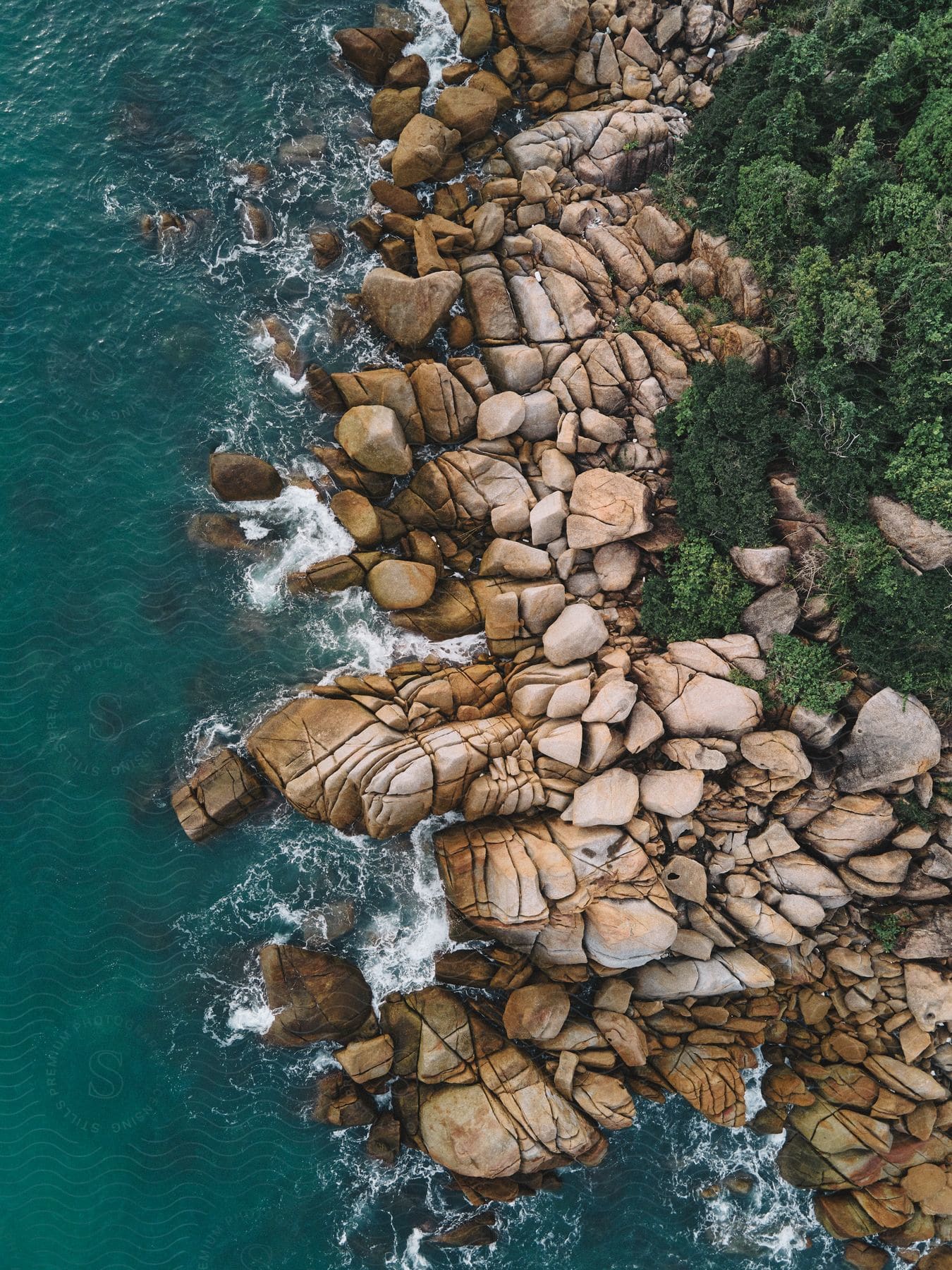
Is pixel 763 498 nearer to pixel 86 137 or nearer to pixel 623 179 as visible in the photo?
pixel 623 179

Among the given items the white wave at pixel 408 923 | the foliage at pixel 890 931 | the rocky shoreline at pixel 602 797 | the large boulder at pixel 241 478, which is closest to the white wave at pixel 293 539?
the large boulder at pixel 241 478

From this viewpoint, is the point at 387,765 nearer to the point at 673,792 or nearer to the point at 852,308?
the point at 673,792

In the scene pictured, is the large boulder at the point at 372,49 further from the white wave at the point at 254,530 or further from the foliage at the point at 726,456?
the white wave at the point at 254,530

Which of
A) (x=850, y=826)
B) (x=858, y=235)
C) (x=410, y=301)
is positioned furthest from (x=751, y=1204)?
(x=410, y=301)

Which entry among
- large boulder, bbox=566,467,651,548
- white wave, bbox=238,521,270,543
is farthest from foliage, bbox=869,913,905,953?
white wave, bbox=238,521,270,543

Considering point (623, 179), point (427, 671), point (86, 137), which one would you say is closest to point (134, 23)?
point (86, 137)

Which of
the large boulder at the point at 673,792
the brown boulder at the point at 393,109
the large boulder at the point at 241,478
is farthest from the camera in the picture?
the brown boulder at the point at 393,109
